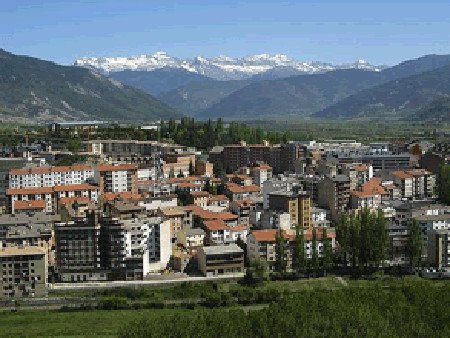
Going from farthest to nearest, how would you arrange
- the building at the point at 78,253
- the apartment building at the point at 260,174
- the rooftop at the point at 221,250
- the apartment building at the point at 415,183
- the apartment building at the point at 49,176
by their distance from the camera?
1. the apartment building at the point at 260,174
2. the apartment building at the point at 415,183
3. the apartment building at the point at 49,176
4. the rooftop at the point at 221,250
5. the building at the point at 78,253

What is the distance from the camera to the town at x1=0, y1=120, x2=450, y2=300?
20484 millimetres

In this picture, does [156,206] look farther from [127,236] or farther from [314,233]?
[314,233]

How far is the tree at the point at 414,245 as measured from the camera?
2070 cm

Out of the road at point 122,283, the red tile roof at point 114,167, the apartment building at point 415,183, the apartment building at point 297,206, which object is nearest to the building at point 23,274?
the road at point 122,283

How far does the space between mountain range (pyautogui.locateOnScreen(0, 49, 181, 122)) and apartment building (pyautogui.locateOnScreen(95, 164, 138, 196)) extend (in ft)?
152

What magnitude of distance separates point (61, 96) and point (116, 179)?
2551 inches

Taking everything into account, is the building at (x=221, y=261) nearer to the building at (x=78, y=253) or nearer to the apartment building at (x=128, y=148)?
the building at (x=78, y=253)

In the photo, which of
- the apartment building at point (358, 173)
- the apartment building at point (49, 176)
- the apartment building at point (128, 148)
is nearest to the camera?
the apartment building at point (49, 176)

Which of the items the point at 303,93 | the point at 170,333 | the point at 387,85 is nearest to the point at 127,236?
the point at 170,333

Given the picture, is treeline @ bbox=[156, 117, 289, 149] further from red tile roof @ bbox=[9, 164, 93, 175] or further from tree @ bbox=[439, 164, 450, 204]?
tree @ bbox=[439, 164, 450, 204]

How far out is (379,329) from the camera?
44.8 feet

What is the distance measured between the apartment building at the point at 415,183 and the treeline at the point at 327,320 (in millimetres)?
14466

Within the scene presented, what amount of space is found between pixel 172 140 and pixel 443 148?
14.7m

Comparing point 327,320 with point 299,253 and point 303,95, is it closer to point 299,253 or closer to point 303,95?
point 299,253
